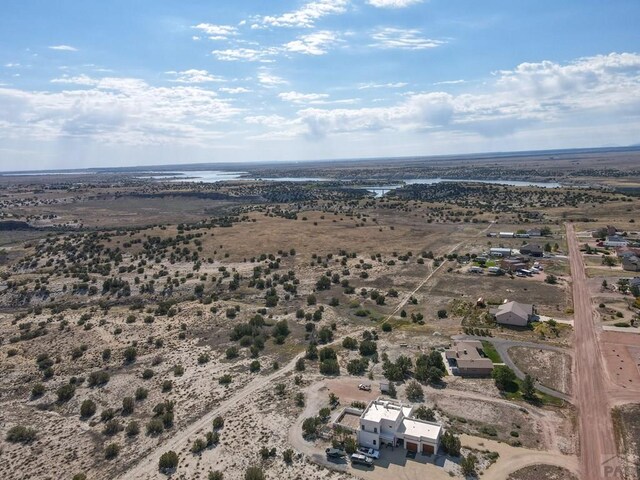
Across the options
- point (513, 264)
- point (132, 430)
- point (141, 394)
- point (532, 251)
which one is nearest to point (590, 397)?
point (132, 430)

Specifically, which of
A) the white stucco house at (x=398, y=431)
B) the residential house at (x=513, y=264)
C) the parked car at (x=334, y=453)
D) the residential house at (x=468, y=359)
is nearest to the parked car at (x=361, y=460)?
the parked car at (x=334, y=453)

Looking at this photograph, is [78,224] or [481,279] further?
[78,224]

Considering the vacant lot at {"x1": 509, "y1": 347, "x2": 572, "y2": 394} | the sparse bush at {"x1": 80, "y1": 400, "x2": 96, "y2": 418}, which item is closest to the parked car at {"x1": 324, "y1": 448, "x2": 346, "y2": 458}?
the vacant lot at {"x1": 509, "y1": 347, "x2": 572, "y2": 394}

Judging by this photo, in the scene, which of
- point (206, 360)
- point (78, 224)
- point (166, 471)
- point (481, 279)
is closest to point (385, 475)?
point (166, 471)

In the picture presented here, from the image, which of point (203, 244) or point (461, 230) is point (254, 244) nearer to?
point (203, 244)

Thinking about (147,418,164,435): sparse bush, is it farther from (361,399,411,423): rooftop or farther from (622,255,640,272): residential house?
(622,255,640,272): residential house

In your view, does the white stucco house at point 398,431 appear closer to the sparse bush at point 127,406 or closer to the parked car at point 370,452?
the parked car at point 370,452
